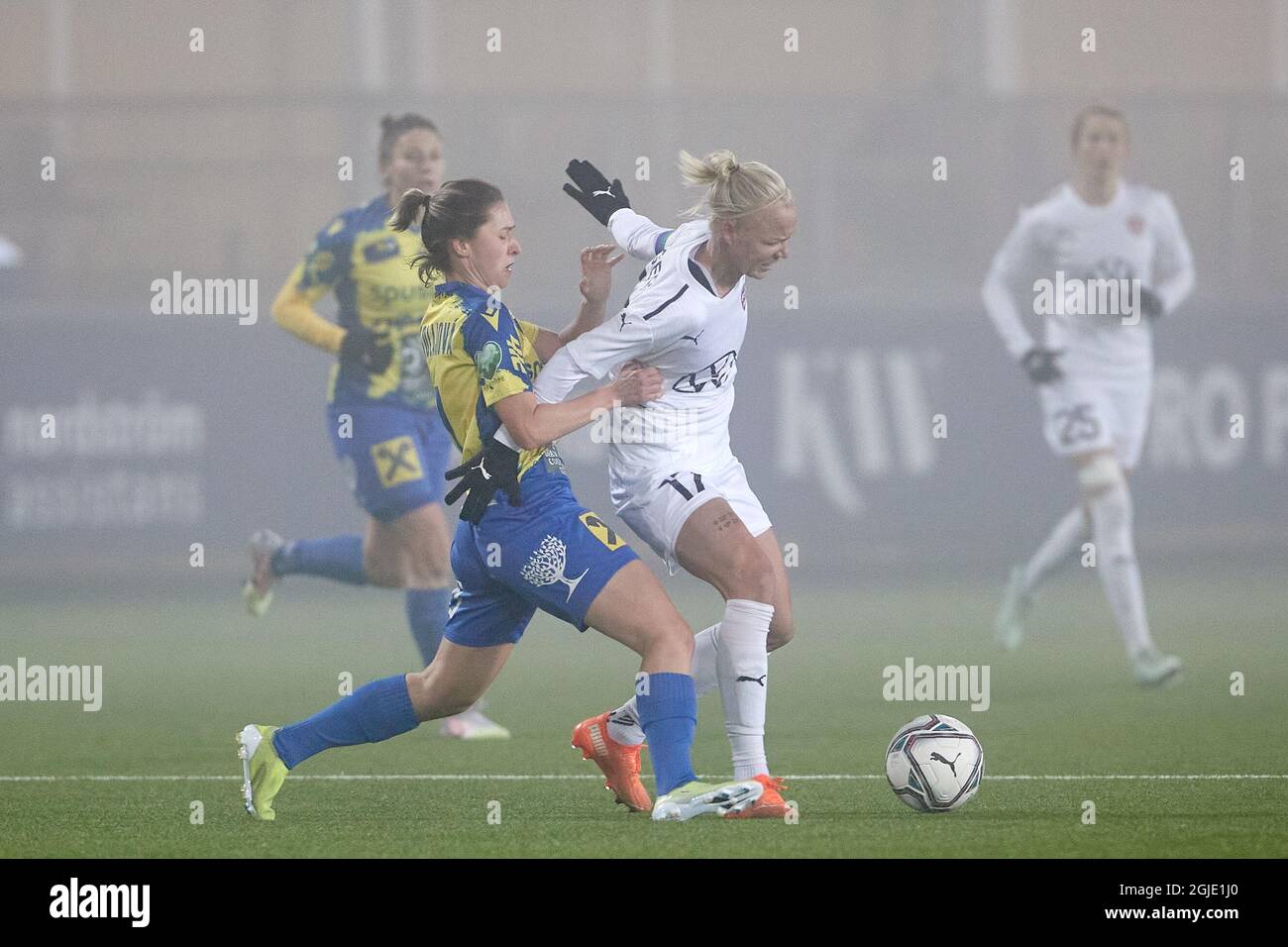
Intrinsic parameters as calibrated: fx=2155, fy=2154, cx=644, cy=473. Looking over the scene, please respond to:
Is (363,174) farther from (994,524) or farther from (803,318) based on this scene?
(994,524)

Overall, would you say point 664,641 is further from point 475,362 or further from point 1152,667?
point 1152,667

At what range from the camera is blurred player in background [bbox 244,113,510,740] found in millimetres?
8297

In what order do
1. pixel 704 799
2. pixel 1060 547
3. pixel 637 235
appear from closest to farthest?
pixel 704 799, pixel 637 235, pixel 1060 547

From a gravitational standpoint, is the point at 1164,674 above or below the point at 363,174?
Answer: below

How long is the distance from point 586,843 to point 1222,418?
10.4 meters

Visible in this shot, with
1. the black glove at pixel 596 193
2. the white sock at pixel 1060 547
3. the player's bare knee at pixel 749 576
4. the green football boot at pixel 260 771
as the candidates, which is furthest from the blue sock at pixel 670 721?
the white sock at pixel 1060 547

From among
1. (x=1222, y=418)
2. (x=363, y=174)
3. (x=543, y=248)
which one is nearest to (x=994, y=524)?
(x=1222, y=418)

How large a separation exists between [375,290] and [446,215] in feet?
10.7

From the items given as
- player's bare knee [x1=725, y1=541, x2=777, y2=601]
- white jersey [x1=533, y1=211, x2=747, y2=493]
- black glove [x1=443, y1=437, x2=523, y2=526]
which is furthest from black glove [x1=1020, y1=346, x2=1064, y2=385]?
black glove [x1=443, y1=437, x2=523, y2=526]

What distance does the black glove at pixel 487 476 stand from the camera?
17.7 ft

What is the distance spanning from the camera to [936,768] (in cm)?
567

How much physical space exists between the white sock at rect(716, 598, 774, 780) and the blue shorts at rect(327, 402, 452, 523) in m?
2.90

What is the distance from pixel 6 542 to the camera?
560 inches

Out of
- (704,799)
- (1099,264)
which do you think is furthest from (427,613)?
(1099,264)
